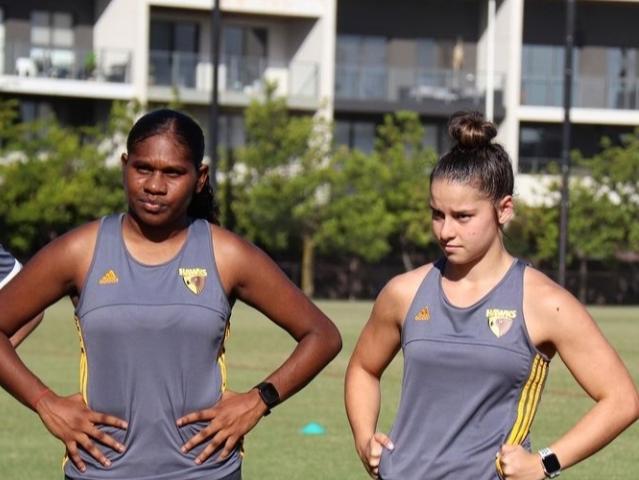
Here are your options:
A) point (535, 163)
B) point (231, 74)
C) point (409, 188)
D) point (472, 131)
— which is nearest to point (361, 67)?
point (231, 74)

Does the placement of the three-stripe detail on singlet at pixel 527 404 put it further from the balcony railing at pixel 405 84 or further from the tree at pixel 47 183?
the balcony railing at pixel 405 84

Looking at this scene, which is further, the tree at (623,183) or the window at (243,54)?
the window at (243,54)

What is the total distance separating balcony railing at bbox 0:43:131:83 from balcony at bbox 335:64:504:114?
27.1 feet

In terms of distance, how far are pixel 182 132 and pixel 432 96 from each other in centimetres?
5698

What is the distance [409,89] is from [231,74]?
7.31 metres

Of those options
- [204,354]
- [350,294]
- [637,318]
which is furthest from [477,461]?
[350,294]

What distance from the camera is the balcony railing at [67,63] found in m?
54.9

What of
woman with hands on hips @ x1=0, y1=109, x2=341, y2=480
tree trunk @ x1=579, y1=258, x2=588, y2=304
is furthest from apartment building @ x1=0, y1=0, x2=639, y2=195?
woman with hands on hips @ x1=0, y1=109, x2=341, y2=480

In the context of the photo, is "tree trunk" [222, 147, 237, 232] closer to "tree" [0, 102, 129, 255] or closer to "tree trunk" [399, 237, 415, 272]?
"tree" [0, 102, 129, 255]

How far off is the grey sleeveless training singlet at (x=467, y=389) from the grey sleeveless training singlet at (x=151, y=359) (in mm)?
612

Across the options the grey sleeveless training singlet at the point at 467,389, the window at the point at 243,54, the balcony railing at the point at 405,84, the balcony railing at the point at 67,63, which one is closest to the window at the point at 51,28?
the balcony railing at the point at 67,63

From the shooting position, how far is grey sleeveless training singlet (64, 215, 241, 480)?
202 inches

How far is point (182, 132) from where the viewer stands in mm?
5258

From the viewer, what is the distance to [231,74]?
57875 millimetres
